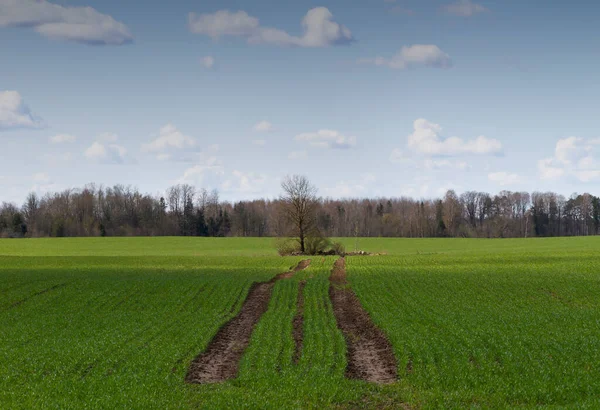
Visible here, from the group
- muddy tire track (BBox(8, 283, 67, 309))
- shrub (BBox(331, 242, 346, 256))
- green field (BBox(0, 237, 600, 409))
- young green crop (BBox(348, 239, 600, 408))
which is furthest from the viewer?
shrub (BBox(331, 242, 346, 256))

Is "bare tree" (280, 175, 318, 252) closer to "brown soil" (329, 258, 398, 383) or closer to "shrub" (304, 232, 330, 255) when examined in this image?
"shrub" (304, 232, 330, 255)

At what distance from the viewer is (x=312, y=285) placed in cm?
4312

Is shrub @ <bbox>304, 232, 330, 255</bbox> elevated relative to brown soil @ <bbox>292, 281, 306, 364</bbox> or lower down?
elevated

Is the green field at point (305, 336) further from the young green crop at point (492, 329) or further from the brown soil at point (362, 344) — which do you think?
the brown soil at point (362, 344)

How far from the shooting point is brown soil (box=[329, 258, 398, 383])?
18891 millimetres

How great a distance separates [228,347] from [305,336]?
346 centimetres

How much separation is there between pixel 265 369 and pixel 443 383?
228 inches

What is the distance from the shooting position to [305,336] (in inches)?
976

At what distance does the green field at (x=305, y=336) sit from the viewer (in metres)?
15.9

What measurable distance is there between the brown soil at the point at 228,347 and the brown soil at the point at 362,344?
4.26m

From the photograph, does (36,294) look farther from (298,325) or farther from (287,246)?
(287,246)

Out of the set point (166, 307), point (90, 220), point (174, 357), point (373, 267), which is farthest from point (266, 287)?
point (90, 220)

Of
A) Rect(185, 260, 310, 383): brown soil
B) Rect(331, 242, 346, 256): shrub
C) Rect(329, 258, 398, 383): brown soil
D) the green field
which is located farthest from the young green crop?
Rect(331, 242, 346, 256): shrub

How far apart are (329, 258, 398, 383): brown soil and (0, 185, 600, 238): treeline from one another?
110267 mm
